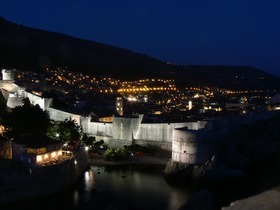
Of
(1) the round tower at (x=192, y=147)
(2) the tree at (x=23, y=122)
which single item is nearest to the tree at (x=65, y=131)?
(2) the tree at (x=23, y=122)

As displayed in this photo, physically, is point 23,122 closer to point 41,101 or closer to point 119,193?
point 119,193

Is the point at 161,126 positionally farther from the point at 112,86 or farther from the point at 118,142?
the point at 112,86

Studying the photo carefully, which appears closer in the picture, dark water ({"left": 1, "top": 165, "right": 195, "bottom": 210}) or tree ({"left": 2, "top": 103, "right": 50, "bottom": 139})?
dark water ({"left": 1, "top": 165, "right": 195, "bottom": 210})

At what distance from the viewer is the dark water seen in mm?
16656

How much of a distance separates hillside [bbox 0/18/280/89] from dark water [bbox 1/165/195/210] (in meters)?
45.4

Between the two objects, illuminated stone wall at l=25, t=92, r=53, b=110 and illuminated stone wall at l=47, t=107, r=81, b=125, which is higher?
illuminated stone wall at l=25, t=92, r=53, b=110

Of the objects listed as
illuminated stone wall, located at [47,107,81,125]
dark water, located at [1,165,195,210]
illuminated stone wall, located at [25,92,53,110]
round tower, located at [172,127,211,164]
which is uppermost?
illuminated stone wall, located at [25,92,53,110]

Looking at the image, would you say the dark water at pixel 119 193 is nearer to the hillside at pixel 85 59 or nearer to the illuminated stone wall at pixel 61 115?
the illuminated stone wall at pixel 61 115

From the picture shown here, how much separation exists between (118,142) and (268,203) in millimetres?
22429

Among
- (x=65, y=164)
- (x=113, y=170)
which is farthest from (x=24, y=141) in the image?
(x=113, y=170)

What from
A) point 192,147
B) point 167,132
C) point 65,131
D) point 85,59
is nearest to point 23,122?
point 65,131

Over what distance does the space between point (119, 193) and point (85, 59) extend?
8555cm

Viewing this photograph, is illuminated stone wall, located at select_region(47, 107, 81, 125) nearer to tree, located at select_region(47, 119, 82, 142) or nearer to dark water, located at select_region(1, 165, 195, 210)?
tree, located at select_region(47, 119, 82, 142)

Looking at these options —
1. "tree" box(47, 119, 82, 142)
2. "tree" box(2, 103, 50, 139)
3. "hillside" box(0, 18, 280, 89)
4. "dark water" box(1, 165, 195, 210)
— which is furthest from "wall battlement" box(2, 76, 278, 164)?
"hillside" box(0, 18, 280, 89)
